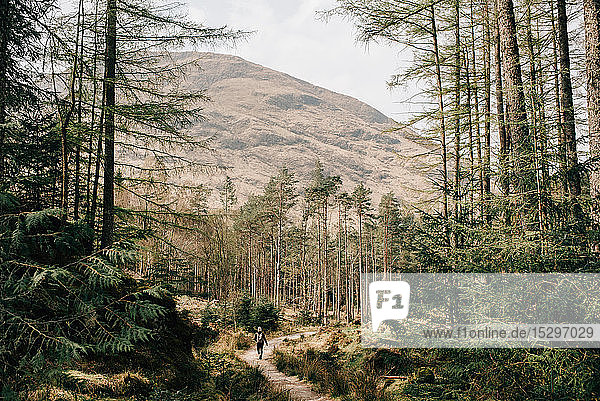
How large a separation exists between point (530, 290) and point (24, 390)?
6023 millimetres

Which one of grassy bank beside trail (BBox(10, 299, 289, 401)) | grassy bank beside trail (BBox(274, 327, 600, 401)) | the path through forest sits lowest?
the path through forest

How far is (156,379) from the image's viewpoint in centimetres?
759

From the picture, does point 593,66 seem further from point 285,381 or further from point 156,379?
point 285,381

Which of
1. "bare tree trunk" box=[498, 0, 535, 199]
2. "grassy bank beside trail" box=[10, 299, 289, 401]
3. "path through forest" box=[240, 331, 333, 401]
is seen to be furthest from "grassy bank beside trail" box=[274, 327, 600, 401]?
"grassy bank beside trail" box=[10, 299, 289, 401]

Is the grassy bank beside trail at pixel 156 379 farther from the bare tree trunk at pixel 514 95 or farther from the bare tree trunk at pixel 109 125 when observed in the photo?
the bare tree trunk at pixel 514 95

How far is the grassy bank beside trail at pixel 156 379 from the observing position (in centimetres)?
542

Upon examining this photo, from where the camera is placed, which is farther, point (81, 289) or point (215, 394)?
point (215, 394)

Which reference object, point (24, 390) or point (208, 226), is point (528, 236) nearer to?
point (24, 390)

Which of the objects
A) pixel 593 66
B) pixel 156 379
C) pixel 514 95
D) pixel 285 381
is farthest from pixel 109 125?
pixel 593 66

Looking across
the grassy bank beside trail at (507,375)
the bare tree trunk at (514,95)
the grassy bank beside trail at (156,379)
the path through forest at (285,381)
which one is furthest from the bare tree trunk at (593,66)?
the grassy bank beside trail at (156,379)

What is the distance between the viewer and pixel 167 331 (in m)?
9.31

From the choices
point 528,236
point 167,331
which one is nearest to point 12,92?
point 167,331

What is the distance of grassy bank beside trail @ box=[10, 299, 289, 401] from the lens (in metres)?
5.42

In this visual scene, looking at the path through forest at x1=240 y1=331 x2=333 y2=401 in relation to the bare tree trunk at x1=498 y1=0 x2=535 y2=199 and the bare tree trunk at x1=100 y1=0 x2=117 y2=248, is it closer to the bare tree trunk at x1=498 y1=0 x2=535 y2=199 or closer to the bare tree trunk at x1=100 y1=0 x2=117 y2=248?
the bare tree trunk at x1=100 y1=0 x2=117 y2=248
